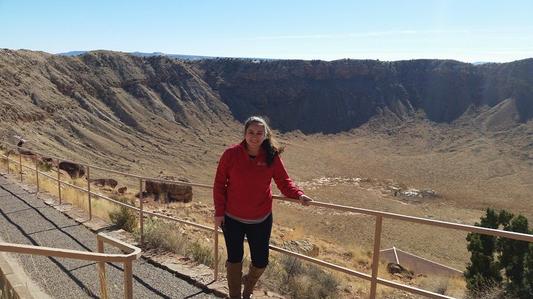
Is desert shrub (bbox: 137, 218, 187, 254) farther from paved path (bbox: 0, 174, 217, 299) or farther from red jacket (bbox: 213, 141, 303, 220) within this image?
red jacket (bbox: 213, 141, 303, 220)

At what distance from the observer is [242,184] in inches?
167

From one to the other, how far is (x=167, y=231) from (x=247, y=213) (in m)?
3.38

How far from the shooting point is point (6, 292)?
3.74 metres

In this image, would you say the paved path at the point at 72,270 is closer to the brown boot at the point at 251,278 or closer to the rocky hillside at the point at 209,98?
the brown boot at the point at 251,278

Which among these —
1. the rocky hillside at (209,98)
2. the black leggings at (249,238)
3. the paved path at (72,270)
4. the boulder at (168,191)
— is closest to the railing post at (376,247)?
the black leggings at (249,238)

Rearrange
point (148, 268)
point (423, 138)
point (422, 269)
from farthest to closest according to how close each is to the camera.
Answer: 1. point (423, 138)
2. point (422, 269)
3. point (148, 268)

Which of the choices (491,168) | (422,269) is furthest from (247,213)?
(491,168)

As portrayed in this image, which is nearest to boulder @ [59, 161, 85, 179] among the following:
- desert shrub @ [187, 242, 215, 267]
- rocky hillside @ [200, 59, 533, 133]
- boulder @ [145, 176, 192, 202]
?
boulder @ [145, 176, 192, 202]

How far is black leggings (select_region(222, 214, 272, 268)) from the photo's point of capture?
4375 mm

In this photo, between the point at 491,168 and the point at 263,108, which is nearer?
the point at 491,168

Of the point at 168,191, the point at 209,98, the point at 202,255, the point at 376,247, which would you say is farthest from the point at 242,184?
the point at 209,98

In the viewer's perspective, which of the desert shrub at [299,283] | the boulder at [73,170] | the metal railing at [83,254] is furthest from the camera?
the boulder at [73,170]

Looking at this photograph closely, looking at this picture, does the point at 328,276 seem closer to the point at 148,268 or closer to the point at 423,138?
the point at 148,268

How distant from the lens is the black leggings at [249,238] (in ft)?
14.4
